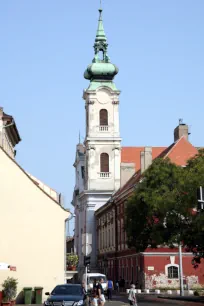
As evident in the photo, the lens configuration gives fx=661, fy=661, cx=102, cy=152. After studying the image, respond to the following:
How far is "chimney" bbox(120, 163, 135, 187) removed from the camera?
321ft

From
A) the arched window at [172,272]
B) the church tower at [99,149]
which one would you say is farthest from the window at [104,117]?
the arched window at [172,272]

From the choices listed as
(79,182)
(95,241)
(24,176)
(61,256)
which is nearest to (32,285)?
(61,256)

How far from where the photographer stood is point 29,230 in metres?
38.8

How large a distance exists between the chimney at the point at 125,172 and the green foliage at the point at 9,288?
61292mm

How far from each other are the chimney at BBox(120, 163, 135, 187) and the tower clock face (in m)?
10.8

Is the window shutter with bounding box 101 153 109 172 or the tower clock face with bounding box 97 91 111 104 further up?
the tower clock face with bounding box 97 91 111 104

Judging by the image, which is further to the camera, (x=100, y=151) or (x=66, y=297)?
(x=100, y=151)

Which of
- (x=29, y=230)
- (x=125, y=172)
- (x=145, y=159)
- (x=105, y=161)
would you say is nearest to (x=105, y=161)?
(x=105, y=161)

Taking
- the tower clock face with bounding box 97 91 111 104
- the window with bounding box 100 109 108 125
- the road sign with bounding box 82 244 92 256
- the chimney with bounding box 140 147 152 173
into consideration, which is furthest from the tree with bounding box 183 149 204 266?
the tower clock face with bounding box 97 91 111 104

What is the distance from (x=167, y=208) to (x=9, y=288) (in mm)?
13834

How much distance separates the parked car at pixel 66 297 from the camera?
88.4 ft

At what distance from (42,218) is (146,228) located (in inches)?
517

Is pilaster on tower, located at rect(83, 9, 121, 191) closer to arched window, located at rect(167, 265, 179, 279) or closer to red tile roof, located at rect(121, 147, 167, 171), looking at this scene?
red tile roof, located at rect(121, 147, 167, 171)

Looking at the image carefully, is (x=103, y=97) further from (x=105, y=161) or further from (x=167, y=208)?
(x=167, y=208)
